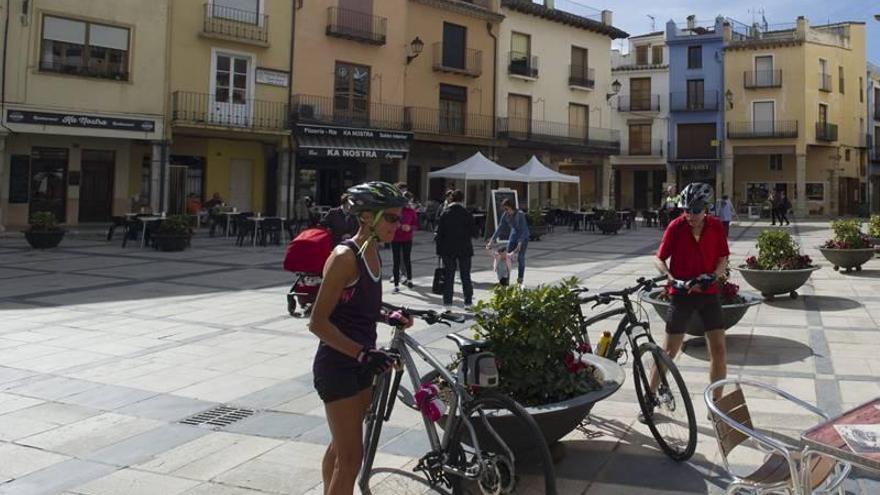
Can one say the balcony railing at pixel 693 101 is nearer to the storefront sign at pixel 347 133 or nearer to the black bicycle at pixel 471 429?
the storefront sign at pixel 347 133

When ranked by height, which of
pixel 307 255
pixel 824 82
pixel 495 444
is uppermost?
pixel 824 82

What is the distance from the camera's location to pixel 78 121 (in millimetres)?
20562

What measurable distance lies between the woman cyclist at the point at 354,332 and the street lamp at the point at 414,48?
2639 centimetres

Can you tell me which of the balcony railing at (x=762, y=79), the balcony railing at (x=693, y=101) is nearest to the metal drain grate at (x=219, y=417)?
the balcony railing at (x=762, y=79)

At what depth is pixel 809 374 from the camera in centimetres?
614

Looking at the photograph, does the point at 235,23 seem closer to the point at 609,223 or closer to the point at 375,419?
the point at 609,223

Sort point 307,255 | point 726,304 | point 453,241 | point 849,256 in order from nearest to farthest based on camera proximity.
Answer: point 307,255 → point 726,304 → point 453,241 → point 849,256

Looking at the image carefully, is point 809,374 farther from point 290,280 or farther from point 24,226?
point 24,226

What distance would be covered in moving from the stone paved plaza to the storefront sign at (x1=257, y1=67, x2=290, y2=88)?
14.0m

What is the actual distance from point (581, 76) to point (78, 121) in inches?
984

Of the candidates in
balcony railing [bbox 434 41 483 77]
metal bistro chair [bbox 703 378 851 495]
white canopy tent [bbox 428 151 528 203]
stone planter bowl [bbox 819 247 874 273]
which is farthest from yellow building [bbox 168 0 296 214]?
metal bistro chair [bbox 703 378 851 495]

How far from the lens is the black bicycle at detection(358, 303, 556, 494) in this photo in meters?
3.25

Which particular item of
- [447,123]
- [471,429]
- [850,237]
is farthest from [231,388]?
[447,123]

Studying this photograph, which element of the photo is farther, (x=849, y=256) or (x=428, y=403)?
(x=849, y=256)
